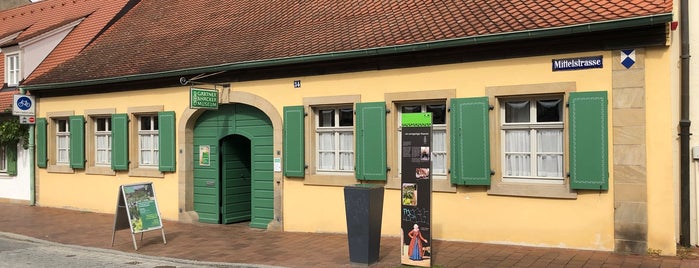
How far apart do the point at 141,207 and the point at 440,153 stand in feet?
17.7

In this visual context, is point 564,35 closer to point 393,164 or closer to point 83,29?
point 393,164

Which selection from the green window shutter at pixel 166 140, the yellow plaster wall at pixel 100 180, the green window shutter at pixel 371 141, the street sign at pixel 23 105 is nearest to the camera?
the green window shutter at pixel 371 141

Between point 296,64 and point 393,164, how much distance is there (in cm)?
281

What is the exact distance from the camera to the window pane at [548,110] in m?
9.09

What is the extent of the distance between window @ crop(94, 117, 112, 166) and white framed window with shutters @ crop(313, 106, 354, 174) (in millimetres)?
6607

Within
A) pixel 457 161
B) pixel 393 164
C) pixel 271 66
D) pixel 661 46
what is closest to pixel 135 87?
pixel 271 66

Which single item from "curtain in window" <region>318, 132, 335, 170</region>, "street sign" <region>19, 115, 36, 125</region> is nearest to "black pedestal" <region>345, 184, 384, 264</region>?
"curtain in window" <region>318, 132, 335, 170</region>

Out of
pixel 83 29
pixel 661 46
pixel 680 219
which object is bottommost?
pixel 680 219

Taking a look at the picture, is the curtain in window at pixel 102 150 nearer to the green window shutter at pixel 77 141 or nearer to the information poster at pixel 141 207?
the green window shutter at pixel 77 141

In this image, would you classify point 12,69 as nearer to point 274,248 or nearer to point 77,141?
point 77,141

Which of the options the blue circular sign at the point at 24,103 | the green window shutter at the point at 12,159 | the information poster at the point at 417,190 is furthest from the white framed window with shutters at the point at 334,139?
the green window shutter at the point at 12,159

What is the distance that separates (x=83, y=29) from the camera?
728 inches

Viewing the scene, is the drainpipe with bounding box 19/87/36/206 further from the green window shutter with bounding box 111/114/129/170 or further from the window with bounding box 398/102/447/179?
the window with bounding box 398/102/447/179

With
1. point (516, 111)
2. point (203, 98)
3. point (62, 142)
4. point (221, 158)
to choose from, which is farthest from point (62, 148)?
point (516, 111)
